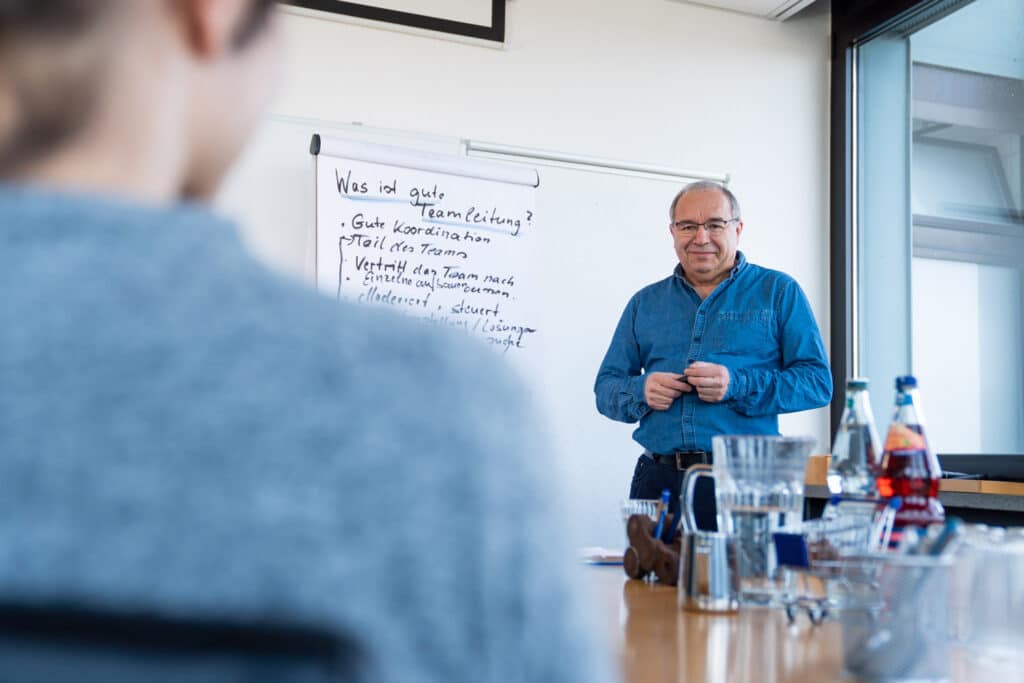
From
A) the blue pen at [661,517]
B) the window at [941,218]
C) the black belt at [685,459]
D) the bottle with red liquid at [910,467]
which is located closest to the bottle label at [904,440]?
the bottle with red liquid at [910,467]

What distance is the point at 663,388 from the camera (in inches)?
112

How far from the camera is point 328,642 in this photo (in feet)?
1.10

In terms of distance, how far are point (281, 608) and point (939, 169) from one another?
4072mm

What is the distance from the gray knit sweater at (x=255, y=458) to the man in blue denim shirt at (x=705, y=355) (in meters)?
2.51

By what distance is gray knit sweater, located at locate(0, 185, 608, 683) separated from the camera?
33cm

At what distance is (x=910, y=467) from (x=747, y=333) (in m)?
1.69

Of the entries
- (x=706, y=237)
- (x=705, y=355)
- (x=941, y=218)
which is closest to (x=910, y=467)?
(x=705, y=355)

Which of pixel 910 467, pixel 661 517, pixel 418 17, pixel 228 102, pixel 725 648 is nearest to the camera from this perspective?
pixel 228 102

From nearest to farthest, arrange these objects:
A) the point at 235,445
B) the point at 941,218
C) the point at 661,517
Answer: the point at 235,445 → the point at 661,517 → the point at 941,218

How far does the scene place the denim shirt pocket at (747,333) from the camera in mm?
3029

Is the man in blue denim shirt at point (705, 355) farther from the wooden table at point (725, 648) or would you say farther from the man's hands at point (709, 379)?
the wooden table at point (725, 648)

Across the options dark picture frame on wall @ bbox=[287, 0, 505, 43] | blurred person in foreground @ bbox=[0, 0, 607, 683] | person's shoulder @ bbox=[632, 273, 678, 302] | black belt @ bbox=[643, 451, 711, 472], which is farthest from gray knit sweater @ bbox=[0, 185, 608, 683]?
dark picture frame on wall @ bbox=[287, 0, 505, 43]

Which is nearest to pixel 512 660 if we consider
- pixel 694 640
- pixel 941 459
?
pixel 694 640

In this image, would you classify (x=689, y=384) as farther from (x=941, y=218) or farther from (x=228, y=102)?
(x=228, y=102)
